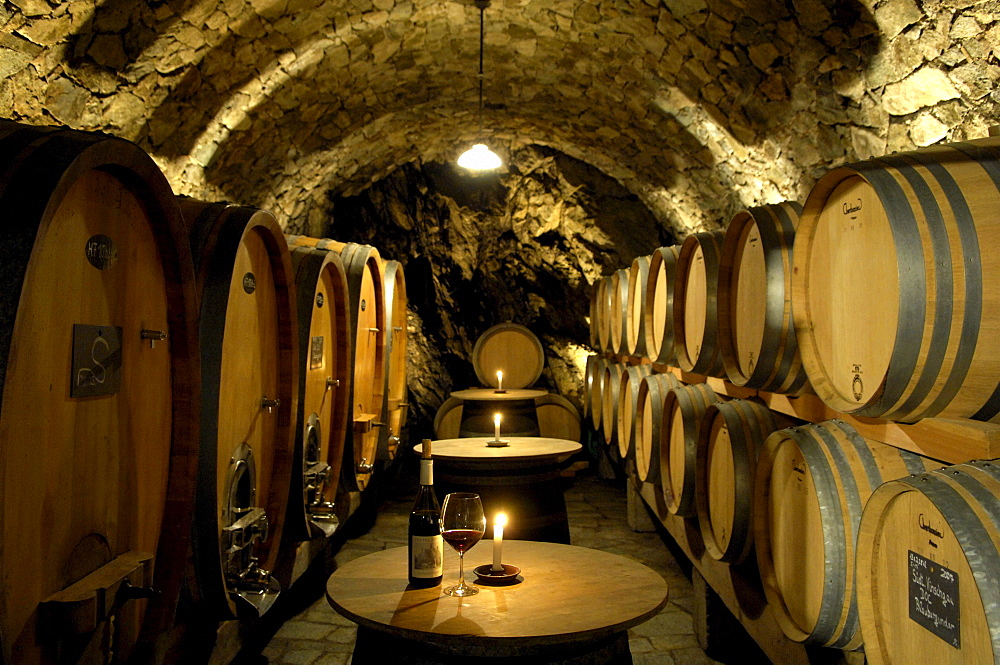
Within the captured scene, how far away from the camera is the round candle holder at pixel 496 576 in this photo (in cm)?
208

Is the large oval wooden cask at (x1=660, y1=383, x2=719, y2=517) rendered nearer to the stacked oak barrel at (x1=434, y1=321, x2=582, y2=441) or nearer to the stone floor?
the stone floor

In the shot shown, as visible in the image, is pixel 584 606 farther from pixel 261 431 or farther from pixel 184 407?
pixel 261 431

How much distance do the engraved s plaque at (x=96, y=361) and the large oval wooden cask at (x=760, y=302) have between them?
188cm

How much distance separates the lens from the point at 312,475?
3133 millimetres

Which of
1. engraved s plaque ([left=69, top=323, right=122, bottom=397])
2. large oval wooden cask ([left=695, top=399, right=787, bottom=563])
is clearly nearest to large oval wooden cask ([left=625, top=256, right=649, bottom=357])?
large oval wooden cask ([left=695, top=399, right=787, bottom=563])

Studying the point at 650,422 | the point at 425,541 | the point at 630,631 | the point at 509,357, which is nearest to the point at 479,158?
the point at 509,357

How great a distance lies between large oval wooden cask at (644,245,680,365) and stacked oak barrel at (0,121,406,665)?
6.76 feet

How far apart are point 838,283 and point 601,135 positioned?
484cm

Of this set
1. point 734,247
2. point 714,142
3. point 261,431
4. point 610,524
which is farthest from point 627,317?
point 261,431

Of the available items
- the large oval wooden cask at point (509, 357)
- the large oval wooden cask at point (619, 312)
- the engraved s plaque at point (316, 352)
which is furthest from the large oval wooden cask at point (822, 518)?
the large oval wooden cask at point (509, 357)

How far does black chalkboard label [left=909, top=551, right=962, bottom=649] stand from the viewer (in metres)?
1.26

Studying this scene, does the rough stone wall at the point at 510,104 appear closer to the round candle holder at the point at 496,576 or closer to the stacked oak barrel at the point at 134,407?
the stacked oak barrel at the point at 134,407

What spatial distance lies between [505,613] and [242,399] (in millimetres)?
1138

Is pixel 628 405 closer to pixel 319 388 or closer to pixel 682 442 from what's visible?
pixel 682 442
